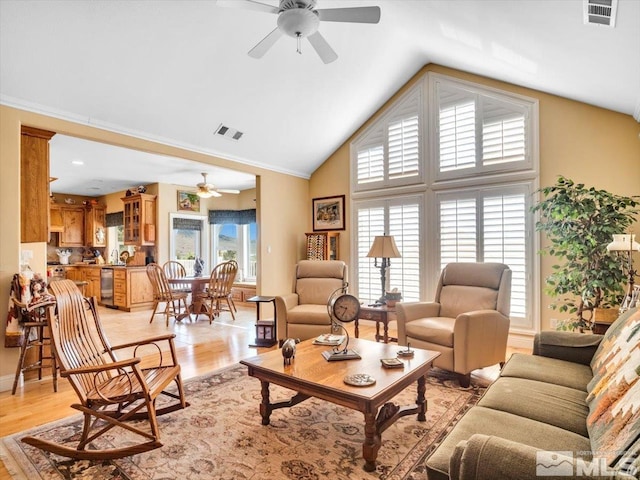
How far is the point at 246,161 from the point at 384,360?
3939 millimetres

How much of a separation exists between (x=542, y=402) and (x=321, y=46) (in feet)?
8.99

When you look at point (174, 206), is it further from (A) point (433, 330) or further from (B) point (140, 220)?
(A) point (433, 330)

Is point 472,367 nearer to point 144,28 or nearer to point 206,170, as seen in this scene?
point 144,28

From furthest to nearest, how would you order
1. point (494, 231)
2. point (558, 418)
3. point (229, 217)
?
point (229, 217) < point (494, 231) < point (558, 418)

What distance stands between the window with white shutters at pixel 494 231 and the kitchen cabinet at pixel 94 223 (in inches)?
306

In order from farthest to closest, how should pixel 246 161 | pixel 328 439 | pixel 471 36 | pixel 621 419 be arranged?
pixel 246 161, pixel 471 36, pixel 328 439, pixel 621 419

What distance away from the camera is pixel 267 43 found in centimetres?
278

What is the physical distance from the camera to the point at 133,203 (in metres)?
7.54

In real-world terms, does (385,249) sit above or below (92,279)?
above

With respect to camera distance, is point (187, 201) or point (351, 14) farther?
point (187, 201)

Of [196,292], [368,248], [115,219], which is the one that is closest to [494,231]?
[368,248]

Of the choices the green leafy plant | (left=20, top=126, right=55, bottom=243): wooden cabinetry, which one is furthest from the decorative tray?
(left=20, top=126, right=55, bottom=243): wooden cabinetry

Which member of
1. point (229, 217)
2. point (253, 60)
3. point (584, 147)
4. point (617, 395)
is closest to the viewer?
point (617, 395)

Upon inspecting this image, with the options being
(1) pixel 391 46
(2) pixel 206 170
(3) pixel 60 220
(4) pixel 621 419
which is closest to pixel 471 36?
(1) pixel 391 46
